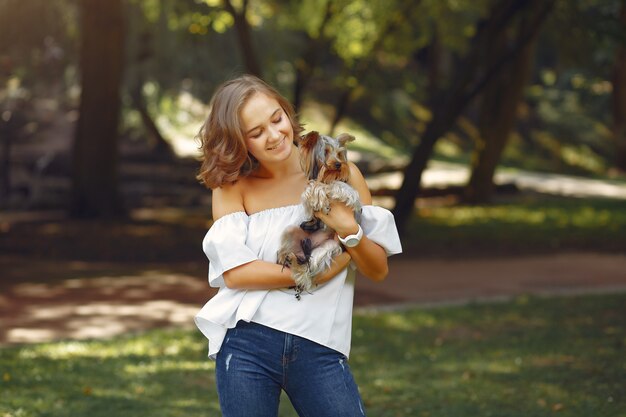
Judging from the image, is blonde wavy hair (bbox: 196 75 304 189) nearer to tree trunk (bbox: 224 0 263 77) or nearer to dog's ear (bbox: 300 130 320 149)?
dog's ear (bbox: 300 130 320 149)

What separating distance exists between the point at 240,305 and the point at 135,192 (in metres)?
21.1

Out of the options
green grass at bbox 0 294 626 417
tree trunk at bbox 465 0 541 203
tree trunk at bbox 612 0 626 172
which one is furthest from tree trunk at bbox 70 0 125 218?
tree trunk at bbox 612 0 626 172

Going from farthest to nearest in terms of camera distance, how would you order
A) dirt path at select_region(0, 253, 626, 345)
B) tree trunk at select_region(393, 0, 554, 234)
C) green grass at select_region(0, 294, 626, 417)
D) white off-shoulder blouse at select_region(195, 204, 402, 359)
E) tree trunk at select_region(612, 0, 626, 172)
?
tree trunk at select_region(612, 0, 626, 172) < tree trunk at select_region(393, 0, 554, 234) < dirt path at select_region(0, 253, 626, 345) < green grass at select_region(0, 294, 626, 417) < white off-shoulder blouse at select_region(195, 204, 402, 359)

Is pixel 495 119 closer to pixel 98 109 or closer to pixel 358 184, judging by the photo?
pixel 98 109

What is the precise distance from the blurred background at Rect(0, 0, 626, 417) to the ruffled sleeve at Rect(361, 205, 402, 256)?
1.81 meters

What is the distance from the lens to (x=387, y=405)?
7.05 metres

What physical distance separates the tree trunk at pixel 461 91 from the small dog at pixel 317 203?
12.8 m

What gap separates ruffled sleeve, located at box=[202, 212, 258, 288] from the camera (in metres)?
3.41

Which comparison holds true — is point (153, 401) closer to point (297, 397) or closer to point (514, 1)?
point (297, 397)

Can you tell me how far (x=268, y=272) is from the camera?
3.36m

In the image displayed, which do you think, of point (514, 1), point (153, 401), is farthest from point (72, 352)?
point (514, 1)

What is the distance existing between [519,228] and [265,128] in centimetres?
1648

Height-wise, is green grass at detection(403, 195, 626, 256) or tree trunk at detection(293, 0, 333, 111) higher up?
tree trunk at detection(293, 0, 333, 111)

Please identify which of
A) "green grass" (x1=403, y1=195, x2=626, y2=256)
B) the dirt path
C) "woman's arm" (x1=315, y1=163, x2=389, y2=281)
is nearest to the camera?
"woman's arm" (x1=315, y1=163, x2=389, y2=281)
